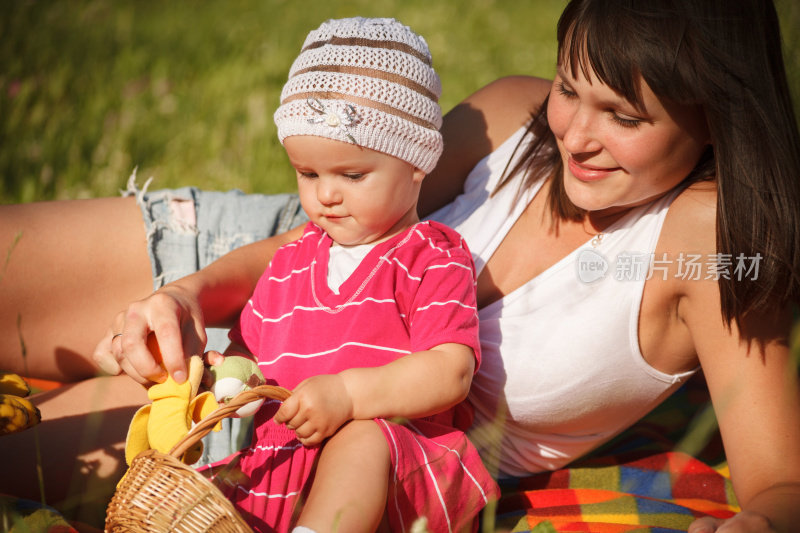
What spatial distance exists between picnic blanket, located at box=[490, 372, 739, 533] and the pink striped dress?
1.17 ft

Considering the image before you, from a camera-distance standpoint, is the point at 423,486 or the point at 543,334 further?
the point at 543,334

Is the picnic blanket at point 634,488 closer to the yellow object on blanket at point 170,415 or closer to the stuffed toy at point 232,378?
the yellow object on blanket at point 170,415

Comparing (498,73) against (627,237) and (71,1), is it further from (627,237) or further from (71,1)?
(627,237)

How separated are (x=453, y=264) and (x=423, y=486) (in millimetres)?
543

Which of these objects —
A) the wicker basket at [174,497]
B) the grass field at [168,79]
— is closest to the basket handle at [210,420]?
the wicker basket at [174,497]

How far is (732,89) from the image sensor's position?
196cm

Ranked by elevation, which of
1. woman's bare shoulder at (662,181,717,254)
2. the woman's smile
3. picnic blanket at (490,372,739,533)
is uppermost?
the woman's smile

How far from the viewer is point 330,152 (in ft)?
6.78

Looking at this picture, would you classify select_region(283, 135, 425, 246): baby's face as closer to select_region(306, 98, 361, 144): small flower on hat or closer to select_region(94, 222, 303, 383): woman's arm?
select_region(306, 98, 361, 144): small flower on hat

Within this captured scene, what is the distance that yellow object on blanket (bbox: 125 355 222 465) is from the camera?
182 cm

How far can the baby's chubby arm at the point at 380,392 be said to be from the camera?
1794 mm

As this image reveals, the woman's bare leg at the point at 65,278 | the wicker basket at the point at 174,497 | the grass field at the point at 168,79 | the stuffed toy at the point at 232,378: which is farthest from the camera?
the grass field at the point at 168,79

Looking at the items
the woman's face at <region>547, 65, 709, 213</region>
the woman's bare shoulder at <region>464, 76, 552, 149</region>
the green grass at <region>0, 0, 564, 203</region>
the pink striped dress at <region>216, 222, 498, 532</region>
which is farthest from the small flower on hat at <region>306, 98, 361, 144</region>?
the green grass at <region>0, 0, 564, 203</region>

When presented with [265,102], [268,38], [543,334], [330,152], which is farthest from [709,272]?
[268,38]
